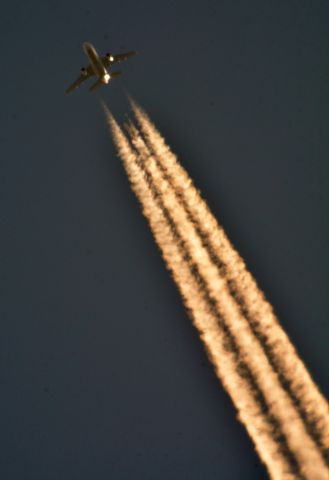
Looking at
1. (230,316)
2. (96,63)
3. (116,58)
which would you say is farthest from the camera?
(116,58)

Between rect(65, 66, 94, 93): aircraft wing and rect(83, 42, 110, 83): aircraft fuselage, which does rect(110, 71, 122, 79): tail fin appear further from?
rect(65, 66, 94, 93): aircraft wing

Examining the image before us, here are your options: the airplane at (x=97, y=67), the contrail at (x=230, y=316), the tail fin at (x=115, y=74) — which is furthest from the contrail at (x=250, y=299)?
the airplane at (x=97, y=67)

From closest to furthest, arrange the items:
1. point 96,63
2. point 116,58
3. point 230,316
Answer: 1. point 230,316
2. point 96,63
3. point 116,58

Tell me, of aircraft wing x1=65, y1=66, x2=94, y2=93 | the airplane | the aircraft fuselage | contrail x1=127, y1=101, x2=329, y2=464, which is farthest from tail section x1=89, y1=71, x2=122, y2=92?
contrail x1=127, y1=101, x2=329, y2=464

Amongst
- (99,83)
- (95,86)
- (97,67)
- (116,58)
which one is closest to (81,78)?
(95,86)

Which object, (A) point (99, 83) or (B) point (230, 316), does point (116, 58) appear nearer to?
(A) point (99, 83)

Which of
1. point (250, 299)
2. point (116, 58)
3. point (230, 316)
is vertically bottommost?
point (230, 316)
